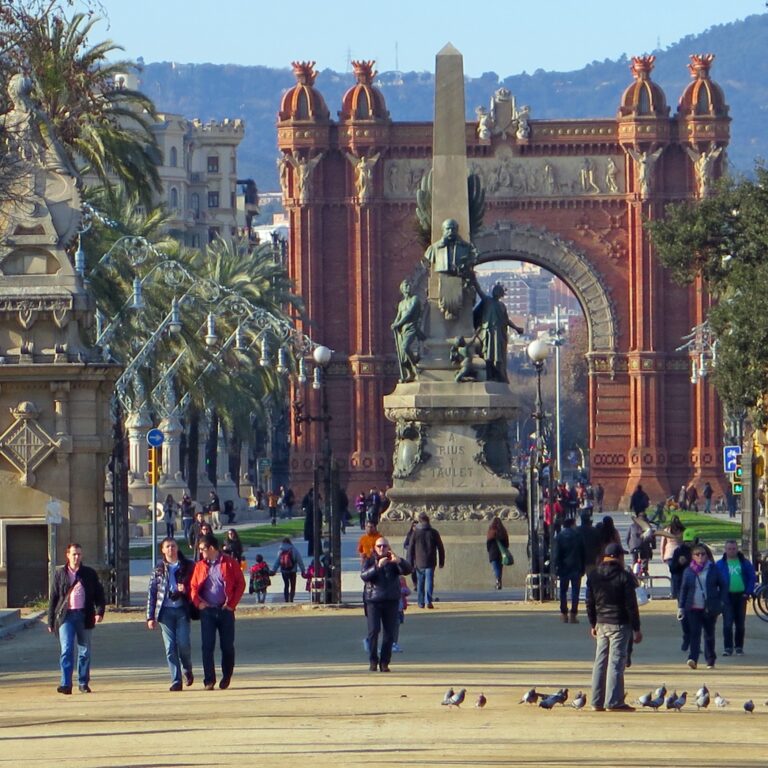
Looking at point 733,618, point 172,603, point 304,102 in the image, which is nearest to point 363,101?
point 304,102

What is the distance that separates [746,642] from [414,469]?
9.66 m

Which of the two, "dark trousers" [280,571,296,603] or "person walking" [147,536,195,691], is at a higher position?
"person walking" [147,536,195,691]

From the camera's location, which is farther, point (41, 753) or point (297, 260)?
point (297, 260)

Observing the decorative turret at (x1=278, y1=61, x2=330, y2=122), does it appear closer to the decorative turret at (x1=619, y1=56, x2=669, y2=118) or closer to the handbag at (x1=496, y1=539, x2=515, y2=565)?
the decorative turret at (x1=619, y1=56, x2=669, y2=118)

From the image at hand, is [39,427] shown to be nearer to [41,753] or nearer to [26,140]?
[26,140]

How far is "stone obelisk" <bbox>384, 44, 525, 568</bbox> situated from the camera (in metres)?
37.8

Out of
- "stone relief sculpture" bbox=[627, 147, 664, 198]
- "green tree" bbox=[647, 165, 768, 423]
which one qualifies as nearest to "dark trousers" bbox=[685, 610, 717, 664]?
"green tree" bbox=[647, 165, 768, 423]

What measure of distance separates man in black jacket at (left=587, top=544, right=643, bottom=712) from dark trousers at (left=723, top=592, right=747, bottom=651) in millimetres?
5738

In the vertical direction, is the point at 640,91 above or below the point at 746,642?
above

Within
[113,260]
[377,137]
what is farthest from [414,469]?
[377,137]

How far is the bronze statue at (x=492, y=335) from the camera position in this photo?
125 ft

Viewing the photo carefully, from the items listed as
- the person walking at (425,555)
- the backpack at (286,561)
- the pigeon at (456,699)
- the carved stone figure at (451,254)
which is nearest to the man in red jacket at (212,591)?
the pigeon at (456,699)

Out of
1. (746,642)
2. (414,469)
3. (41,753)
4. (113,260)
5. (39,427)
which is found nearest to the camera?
(41,753)

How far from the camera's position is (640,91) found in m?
84.8
